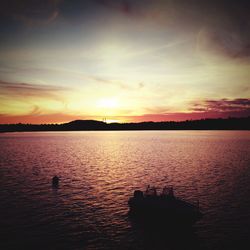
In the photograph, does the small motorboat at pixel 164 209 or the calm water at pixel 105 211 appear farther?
the small motorboat at pixel 164 209

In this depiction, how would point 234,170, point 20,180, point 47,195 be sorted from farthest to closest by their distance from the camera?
1. point 234,170
2. point 20,180
3. point 47,195

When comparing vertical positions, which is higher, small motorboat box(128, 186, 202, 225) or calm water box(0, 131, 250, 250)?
small motorboat box(128, 186, 202, 225)

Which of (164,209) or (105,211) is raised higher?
(164,209)

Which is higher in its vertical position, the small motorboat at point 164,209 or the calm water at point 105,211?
the small motorboat at point 164,209

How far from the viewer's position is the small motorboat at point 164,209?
82.1 ft

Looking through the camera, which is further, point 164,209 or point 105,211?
point 105,211

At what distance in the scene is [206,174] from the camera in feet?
180

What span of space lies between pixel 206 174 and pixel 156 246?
119ft

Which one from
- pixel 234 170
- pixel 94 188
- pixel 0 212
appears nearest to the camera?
pixel 0 212

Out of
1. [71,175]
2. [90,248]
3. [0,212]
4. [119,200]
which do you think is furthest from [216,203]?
[71,175]

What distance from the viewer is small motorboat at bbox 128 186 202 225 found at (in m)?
25.0

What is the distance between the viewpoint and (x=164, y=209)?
26.1 metres

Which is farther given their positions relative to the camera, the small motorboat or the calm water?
the small motorboat

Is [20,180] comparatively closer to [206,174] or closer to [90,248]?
[90,248]
